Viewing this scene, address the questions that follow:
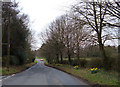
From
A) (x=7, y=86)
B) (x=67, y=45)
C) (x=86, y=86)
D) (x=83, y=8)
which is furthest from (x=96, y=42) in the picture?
(x=67, y=45)

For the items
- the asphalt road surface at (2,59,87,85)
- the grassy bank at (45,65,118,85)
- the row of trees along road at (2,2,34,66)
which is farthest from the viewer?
the row of trees along road at (2,2,34,66)

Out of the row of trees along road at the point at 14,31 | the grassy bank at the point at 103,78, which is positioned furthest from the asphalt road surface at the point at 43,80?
the row of trees along road at the point at 14,31

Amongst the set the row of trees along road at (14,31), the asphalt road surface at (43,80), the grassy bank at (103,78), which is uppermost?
the row of trees along road at (14,31)

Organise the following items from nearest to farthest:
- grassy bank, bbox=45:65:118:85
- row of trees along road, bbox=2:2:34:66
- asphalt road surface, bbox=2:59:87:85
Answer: grassy bank, bbox=45:65:118:85 < asphalt road surface, bbox=2:59:87:85 < row of trees along road, bbox=2:2:34:66

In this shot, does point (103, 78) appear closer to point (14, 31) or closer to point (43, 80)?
point (43, 80)

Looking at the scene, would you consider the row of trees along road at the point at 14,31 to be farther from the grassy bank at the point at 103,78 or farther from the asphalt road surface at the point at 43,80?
the grassy bank at the point at 103,78

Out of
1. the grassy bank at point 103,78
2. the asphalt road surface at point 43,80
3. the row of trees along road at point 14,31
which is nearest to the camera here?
the grassy bank at point 103,78

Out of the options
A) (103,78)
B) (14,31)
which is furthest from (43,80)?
(14,31)

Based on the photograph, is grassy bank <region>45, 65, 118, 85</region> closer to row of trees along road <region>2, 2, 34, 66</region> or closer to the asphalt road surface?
the asphalt road surface

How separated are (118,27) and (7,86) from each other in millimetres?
9834

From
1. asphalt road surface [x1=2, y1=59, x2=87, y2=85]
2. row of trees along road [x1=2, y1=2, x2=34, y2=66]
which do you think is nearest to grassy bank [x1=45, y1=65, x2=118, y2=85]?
asphalt road surface [x1=2, y1=59, x2=87, y2=85]

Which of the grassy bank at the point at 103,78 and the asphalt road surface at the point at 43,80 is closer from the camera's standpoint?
the grassy bank at the point at 103,78

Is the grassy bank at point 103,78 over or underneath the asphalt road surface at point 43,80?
over

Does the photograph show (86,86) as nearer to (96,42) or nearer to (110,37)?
(110,37)
